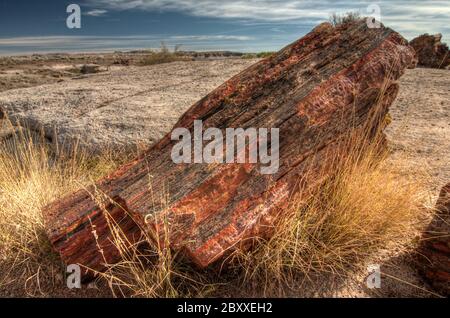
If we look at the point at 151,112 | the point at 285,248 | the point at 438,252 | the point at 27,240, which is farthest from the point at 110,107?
the point at 438,252

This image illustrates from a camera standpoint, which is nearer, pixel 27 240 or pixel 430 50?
pixel 27 240

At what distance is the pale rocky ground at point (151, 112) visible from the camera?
17.2 feet

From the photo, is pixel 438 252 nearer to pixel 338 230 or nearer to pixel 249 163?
pixel 338 230

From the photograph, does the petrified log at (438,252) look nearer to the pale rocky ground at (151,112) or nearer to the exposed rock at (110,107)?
the pale rocky ground at (151,112)

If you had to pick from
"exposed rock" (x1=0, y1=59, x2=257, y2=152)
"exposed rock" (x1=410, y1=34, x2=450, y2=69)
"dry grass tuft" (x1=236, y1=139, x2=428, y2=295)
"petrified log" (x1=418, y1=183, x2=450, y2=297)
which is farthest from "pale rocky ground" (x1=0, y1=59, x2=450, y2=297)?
"exposed rock" (x1=410, y1=34, x2=450, y2=69)

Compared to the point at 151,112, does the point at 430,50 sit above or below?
above

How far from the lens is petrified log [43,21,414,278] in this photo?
8.94ft

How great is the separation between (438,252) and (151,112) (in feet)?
13.9

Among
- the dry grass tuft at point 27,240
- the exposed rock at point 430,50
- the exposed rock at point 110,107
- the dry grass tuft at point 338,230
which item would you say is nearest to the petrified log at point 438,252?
the dry grass tuft at point 338,230

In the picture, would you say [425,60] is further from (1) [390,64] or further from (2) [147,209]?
(2) [147,209]

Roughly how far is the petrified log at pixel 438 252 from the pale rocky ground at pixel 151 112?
0.93 metres

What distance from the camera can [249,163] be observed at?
2848 mm

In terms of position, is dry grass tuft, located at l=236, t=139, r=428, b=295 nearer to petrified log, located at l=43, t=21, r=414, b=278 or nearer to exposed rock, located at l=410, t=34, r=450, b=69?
petrified log, located at l=43, t=21, r=414, b=278
